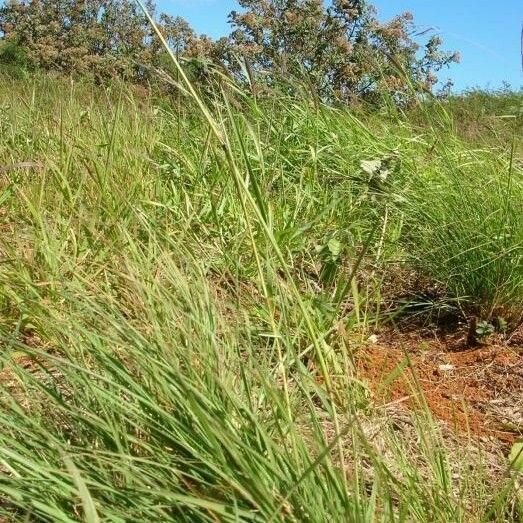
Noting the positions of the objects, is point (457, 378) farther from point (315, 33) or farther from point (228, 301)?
point (315, 33)

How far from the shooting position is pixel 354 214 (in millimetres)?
3008

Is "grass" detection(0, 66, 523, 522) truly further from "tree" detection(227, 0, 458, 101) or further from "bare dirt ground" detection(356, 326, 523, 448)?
"tree" detection(227, 0, 458, 101)

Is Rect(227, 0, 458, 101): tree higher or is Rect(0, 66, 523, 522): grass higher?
Rect(227, 0, 458, 101): tree

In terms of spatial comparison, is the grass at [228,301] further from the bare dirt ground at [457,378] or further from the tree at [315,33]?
the tree at [315,33]

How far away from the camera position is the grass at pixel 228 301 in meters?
1.08

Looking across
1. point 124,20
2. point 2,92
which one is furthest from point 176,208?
point 124,20

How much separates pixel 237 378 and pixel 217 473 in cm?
42

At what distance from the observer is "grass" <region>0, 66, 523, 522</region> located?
108 centimetres

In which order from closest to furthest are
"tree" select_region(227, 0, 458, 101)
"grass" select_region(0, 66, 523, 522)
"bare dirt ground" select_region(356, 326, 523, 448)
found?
"grass" select_region(0, 66, 523, 522)
"bare dirt ground" select_region(356, 326, 523, 448)
"tree" select_region(227, 0, 458, 101)

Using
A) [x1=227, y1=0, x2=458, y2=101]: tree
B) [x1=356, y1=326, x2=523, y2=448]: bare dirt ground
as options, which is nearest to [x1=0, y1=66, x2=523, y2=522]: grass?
[x1=356, y1=326, x2=523, y2=448]: bare dirt ground

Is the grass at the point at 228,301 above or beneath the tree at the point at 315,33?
beneath

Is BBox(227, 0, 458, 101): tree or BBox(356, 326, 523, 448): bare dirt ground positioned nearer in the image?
BBox(356, 326, 523, 448): bare dirt ground

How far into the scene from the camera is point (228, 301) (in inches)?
82.0

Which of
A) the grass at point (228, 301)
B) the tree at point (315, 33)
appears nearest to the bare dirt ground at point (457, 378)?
the grass at point (228, 301)
